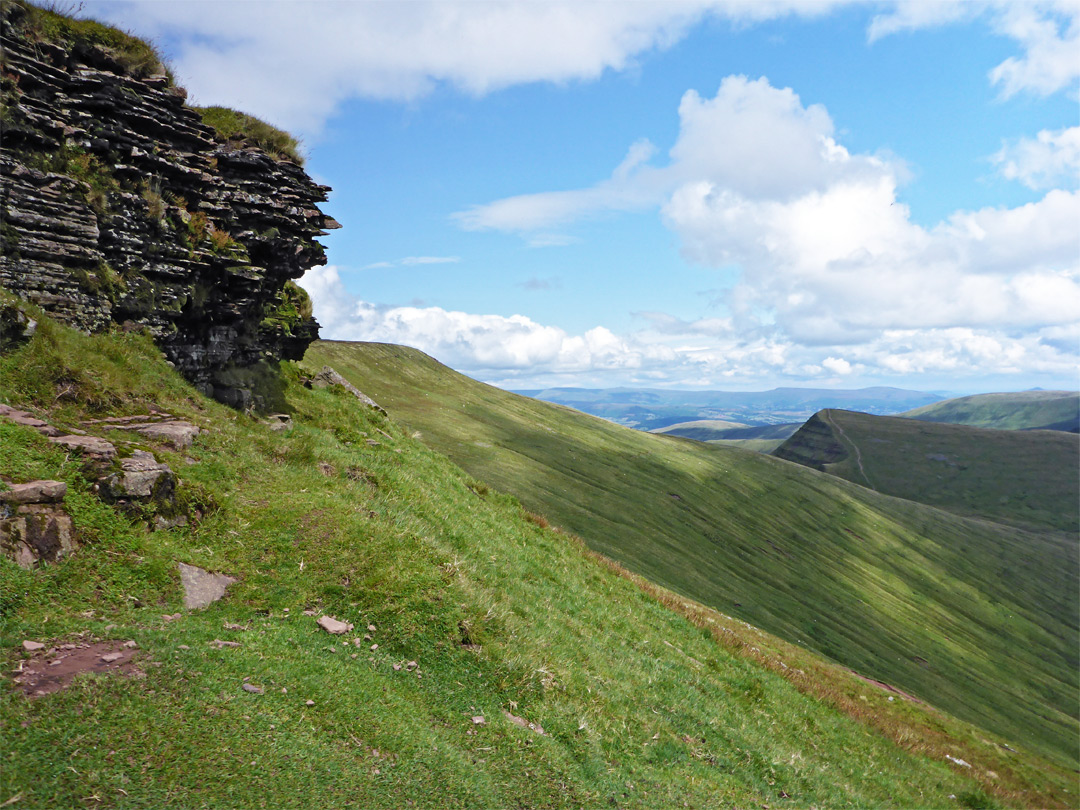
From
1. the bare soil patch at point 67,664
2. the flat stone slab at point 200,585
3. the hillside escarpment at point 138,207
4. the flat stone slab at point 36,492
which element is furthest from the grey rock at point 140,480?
the hillside escarpment at point 138,207

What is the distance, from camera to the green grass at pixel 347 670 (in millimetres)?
8391

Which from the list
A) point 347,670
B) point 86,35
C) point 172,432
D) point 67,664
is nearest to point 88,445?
point 172,432

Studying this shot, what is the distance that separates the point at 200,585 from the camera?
12.4 meters

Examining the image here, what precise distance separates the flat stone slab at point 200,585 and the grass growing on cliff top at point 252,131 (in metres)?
23.6

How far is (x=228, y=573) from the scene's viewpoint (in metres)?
13.1

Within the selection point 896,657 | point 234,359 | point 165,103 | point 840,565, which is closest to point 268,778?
point 234,359

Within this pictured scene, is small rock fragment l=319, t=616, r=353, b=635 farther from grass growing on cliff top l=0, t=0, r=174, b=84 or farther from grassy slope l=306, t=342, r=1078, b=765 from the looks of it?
grassy slope l=306, t=342, r=1078, b=765

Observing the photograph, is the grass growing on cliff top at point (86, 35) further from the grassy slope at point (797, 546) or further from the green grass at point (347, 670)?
the grassy slope at point (797, 546)

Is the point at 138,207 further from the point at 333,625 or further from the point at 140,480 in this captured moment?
the point at 333,625

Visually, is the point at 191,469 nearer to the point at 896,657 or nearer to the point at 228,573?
the point at 228,573

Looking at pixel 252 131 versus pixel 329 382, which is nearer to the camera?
pixel 252 131

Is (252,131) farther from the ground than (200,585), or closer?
farther from the ground

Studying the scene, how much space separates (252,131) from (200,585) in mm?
25605

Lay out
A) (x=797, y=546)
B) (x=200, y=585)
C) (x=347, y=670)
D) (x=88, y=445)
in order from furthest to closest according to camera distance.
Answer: (x=797, y=546), (x=88, y=445), (x=200, y=585), (x=347, y=670)
